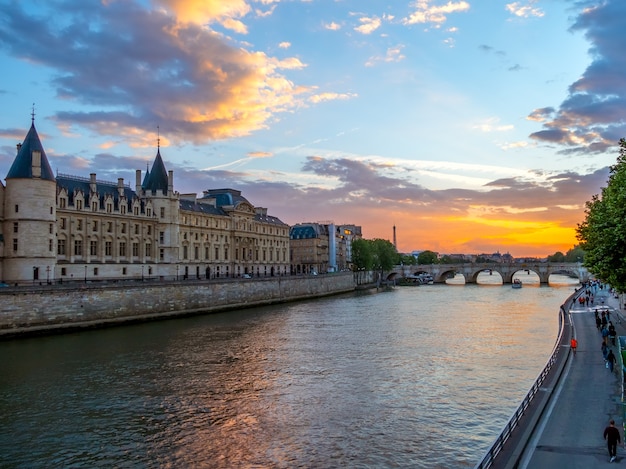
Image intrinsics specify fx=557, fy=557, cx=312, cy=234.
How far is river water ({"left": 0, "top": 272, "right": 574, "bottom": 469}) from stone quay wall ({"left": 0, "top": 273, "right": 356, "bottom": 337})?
2704mm

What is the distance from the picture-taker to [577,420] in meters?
18.0

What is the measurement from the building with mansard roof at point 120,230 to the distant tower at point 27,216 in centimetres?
8

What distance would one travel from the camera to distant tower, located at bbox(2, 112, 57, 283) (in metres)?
51.6

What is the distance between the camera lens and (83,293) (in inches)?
1923

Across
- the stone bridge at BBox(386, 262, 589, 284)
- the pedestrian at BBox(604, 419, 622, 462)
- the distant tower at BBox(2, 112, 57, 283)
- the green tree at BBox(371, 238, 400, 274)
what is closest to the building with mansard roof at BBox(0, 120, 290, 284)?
the distant tower at BBox(2, 112, 57, 283)

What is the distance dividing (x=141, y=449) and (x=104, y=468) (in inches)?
68.4

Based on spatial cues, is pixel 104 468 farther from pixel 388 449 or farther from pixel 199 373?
pixel 199 373

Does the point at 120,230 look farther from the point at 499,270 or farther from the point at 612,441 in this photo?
the point at 499,270

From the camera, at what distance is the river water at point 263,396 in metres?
19.0

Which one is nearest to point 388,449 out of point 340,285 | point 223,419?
point 223,419


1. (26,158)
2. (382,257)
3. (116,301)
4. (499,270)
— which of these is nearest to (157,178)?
(26,158)

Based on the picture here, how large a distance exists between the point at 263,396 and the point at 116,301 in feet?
102

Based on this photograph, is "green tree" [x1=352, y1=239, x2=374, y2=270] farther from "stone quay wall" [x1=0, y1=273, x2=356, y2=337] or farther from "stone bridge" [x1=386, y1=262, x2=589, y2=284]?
"stone quay wall" [x1=0, y1=273, x2=356, y2=337]

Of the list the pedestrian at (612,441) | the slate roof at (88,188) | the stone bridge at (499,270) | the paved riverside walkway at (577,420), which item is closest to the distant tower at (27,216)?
the slate roof at (88,188)
